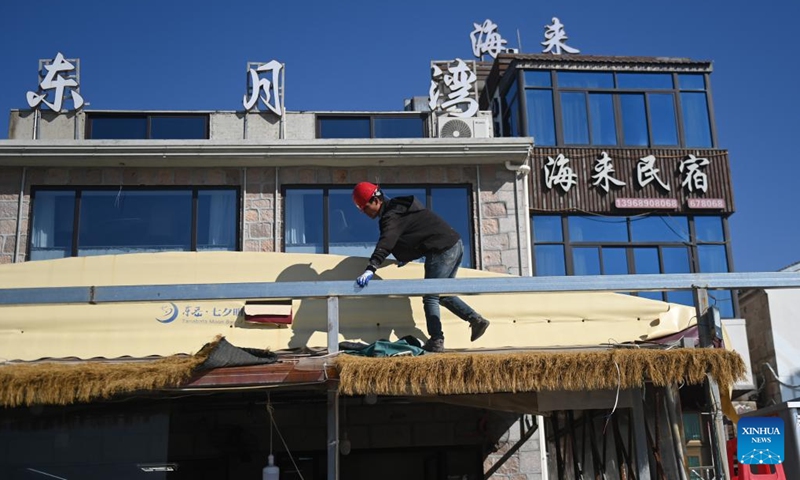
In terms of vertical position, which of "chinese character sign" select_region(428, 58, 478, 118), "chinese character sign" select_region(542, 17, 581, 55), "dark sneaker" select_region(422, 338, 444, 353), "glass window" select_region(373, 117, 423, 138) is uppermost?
"chinese character sign" select_region(542, 17, 581, 55)

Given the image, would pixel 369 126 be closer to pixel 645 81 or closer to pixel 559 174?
pixel 559 174

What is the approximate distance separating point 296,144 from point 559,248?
9.62 metres

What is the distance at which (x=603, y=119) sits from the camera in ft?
66.7

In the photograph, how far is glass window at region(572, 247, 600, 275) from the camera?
19078 millimetres

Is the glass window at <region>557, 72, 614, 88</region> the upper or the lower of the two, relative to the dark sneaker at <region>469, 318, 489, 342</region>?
upper

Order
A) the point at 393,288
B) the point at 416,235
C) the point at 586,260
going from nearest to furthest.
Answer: the point at 393,288, the point at 416,235, the point at 586,260

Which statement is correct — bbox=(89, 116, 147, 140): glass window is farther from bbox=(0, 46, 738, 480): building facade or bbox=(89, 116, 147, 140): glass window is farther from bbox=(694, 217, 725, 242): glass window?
bbox=(694, 217, 725, 242): glass window

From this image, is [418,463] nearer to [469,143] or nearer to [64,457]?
[469,143]

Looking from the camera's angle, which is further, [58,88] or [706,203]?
[706,203]

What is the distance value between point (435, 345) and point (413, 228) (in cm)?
113

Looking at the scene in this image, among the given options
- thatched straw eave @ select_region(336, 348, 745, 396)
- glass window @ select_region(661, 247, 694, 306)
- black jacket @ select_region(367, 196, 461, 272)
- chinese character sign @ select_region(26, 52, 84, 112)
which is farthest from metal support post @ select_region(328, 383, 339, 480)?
glass window @ select_region(661, 247, 694, 306)

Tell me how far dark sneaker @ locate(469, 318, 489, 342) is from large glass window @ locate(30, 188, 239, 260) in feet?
16.2

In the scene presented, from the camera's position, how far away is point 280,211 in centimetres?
1113

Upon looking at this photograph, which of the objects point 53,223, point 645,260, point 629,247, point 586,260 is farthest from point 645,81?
point 53,223
